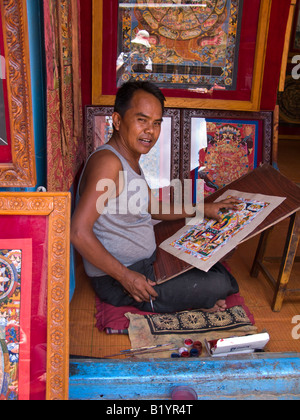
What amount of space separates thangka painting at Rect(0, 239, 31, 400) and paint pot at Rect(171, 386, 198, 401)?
65 cm

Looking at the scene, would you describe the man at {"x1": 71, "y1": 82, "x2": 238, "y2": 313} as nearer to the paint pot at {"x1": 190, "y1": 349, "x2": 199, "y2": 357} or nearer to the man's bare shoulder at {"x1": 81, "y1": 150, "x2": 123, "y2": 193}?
the man's bare shoulder at {"x1": 81, "y1": 150, "x2": 123, "y2": 193}

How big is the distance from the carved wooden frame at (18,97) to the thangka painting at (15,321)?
0.30 metres

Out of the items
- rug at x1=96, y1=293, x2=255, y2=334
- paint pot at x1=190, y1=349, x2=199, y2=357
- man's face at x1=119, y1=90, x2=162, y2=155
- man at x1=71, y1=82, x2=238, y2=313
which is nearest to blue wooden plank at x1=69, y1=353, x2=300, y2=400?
paint pot at x1=190, y1=349, x2=199, y2=357

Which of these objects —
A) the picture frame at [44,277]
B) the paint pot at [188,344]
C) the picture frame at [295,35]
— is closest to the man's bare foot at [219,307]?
the paint pot at [188,344]

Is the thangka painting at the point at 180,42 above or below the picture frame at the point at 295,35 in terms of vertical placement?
below

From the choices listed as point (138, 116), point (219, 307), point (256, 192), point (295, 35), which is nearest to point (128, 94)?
point (138, 116)

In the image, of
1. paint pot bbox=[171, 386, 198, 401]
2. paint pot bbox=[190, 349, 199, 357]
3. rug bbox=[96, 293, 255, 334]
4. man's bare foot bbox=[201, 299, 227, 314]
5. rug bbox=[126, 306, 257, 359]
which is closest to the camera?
paint pot bbox=[171, 386, 198, 401]

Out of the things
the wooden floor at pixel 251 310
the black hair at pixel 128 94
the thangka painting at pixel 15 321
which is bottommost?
the wooden floor at pixel 251 310

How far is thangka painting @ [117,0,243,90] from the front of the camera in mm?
3359

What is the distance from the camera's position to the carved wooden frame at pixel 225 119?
353 centimetres

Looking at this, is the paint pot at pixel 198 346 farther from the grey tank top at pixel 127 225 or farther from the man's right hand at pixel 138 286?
the grey tank top at pixel 127 225

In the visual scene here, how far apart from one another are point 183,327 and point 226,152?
5.54 ft

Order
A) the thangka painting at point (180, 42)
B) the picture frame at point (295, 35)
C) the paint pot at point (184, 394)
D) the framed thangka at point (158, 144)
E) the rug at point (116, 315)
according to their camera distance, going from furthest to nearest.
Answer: the picture frame at point (295, 35), the framed thangka at point (158, 144), the thangka painting at point (180, 42), the rug at point (116, 315), the paint pot at point (184, 394)

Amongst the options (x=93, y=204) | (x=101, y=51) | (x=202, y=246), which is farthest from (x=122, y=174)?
(x=101, y=51)
